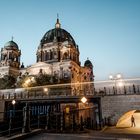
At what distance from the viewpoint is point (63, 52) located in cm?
6562

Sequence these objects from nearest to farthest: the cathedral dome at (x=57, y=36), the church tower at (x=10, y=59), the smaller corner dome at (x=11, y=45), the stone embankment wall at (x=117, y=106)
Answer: the stone embankment wall at (x=117, y=106), the church tower at (x=10, y=59), the smaller corner dome at (x=11, y=45), the cathedral dome at (x=57, y=36)

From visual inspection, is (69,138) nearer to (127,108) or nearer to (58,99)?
(127,108)

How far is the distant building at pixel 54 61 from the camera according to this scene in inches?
2383

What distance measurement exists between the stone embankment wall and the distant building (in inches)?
1107

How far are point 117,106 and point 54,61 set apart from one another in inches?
1618

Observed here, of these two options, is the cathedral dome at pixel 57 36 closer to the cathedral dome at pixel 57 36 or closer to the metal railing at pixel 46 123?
the cathedral dome at pixel 57 36

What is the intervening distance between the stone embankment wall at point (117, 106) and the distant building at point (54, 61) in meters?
28.1

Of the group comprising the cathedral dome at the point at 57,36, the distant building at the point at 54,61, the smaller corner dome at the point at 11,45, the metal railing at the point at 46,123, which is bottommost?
the metal railing at the point at 46,123

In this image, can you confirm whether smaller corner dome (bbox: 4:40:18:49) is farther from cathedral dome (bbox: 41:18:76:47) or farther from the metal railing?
the metal railing

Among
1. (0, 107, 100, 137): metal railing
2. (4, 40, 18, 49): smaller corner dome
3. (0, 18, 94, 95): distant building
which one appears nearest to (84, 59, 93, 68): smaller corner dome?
(0, 18, 94, 95): distant building

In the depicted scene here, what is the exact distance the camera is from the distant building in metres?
60.5

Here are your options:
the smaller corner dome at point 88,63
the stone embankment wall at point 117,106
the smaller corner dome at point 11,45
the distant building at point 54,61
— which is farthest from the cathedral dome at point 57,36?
the stone embankment wall at point 117,106

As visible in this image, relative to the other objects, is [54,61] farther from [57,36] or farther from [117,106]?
[117,106]

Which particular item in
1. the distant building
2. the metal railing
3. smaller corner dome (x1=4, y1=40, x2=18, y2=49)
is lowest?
the metal railing
